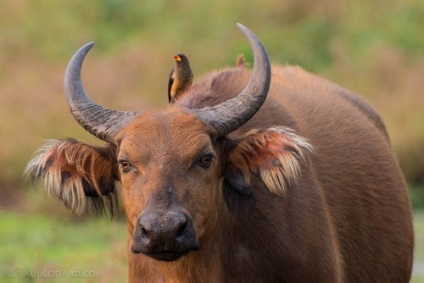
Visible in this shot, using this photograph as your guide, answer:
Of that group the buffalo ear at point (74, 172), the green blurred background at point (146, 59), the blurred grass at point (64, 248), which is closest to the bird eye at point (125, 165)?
the buffalo ear at point (74, 172)

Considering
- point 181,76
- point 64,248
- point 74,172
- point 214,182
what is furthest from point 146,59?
point 214,182

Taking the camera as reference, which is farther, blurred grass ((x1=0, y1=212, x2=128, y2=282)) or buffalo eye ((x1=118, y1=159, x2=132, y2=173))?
blurred grass ((x1=0, y1=212, x2=128, y2=282))

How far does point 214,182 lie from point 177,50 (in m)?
18.5

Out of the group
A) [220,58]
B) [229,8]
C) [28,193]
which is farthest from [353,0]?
[28,193]

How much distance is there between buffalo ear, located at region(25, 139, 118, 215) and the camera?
8258 millimetres

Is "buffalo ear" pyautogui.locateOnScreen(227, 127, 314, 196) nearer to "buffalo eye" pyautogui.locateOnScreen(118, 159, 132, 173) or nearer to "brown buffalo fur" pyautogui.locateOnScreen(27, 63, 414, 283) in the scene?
"brown buffalo fur" pyautogui.locateOnScreen(27, 63, 414, 283)

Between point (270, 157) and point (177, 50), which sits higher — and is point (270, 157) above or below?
below

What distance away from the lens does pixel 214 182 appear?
7.93 m

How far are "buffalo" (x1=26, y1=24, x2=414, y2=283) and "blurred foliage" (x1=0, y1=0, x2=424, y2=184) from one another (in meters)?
13.3

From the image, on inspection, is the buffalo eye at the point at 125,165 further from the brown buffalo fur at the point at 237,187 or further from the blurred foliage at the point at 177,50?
the blurred foliage at the point at 177,50

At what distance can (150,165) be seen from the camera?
767 centimetres

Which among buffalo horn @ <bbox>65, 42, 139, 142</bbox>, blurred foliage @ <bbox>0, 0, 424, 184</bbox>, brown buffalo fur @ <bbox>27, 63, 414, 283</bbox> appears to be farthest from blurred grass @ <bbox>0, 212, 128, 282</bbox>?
buffalo horn @ <bbox>65, 42, 139, 142</bbox>

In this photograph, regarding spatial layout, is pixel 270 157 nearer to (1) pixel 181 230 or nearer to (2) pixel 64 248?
(1) pixel 181 230

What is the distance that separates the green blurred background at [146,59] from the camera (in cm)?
2105
